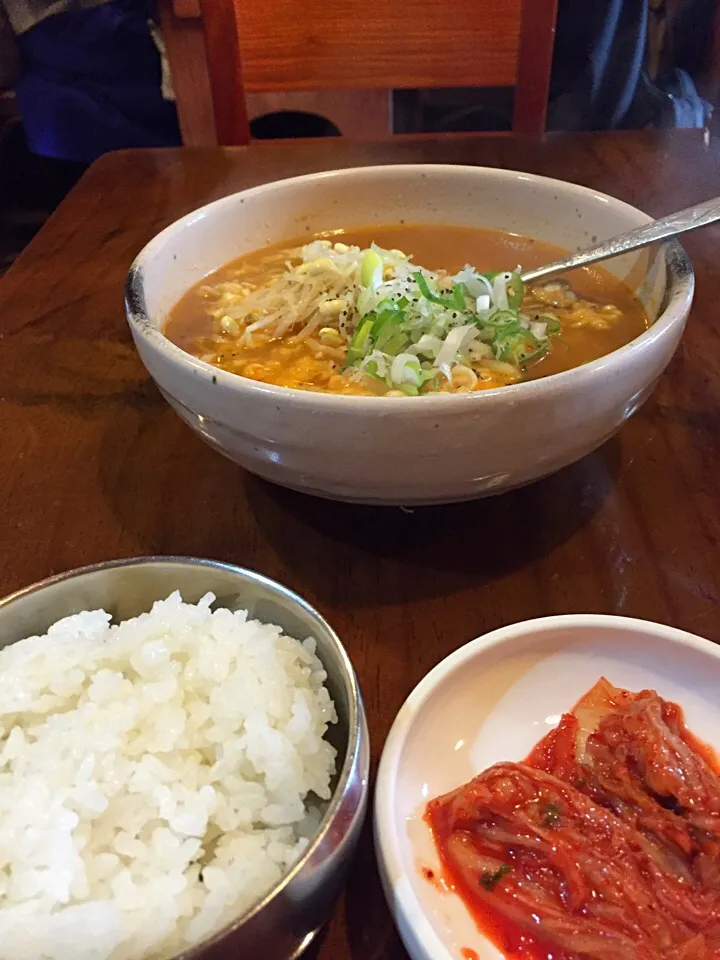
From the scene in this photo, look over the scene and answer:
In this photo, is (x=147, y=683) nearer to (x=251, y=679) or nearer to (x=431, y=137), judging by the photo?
(x=251, y=679)

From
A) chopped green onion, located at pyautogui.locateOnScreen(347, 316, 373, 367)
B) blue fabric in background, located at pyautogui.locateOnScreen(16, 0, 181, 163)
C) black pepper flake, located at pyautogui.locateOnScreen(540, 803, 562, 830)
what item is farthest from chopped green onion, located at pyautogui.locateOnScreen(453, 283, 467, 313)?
blue fabric in background, located at pyautogui.locateOnScreen(16, 0, 181, 163)

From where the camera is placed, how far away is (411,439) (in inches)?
29.5

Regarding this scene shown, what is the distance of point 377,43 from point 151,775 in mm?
1937

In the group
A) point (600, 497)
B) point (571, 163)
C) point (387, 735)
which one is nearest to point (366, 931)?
point (387, 735)

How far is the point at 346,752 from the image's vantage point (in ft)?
1.92

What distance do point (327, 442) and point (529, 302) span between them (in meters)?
0.61

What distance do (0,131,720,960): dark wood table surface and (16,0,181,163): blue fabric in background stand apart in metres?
1.89

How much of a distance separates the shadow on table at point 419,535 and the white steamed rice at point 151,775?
21 centimetres

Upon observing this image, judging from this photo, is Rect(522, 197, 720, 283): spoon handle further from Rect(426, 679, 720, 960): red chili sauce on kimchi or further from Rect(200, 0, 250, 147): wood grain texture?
Rect(200, 0, 250, 147): wood grain texture

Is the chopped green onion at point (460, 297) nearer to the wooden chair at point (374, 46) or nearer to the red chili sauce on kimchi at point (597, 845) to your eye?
the red chili sauce on kimchi at point (597, 845)

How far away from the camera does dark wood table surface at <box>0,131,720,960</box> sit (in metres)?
0.85

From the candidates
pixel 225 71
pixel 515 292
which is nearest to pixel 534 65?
pixel 225 71

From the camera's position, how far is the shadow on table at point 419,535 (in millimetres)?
903

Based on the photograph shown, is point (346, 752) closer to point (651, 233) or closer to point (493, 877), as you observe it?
point (493, 877)
